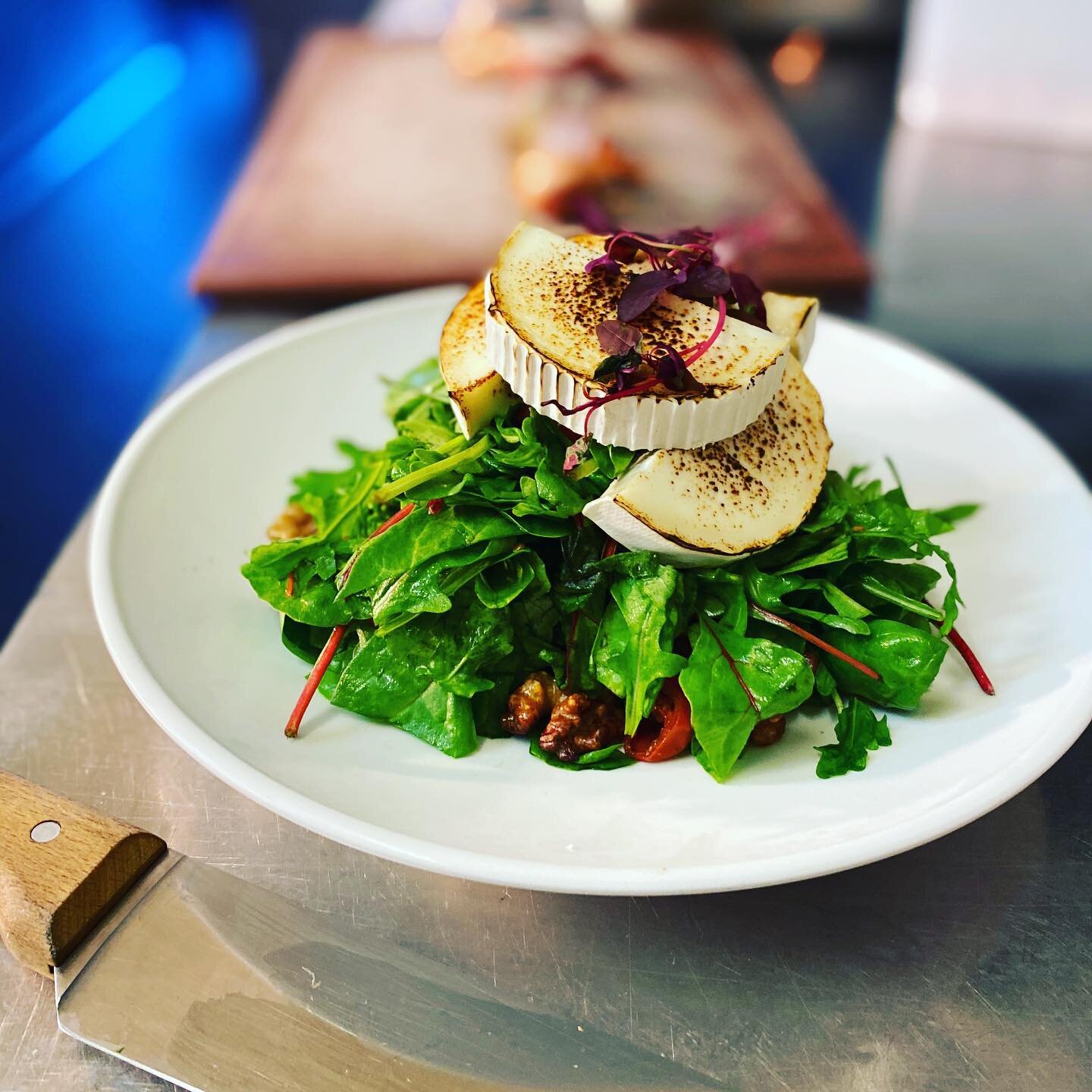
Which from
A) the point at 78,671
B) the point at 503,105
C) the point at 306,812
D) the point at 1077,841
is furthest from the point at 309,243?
the point at 1077,841

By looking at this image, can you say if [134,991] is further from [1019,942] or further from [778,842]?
[1019,942]

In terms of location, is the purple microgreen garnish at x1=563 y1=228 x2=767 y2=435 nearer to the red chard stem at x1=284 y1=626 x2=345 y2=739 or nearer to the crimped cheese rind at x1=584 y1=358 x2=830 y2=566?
the crimped cheese rind at x1=584 y1=358 x2=830 y2=566

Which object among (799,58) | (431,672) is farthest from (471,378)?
(799,58)

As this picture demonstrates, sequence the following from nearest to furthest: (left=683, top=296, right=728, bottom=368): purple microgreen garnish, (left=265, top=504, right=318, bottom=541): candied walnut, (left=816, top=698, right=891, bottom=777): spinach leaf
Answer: (left=816, top=698, right=891, bottom=777): spinach leaf, (left=683, top=296, right=728, bottom=368): purple microgreen garnish, (left=265, top=504, right=318, bottom=541): candied walnut

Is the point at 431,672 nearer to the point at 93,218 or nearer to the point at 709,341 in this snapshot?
the point at 709,341

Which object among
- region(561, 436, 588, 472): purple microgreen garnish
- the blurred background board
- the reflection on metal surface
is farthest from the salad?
the reflection on metal surface

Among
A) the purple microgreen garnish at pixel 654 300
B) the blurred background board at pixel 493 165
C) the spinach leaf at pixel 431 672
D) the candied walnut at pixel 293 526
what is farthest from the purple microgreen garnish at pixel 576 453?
the blurred background board at pixel 493 165
